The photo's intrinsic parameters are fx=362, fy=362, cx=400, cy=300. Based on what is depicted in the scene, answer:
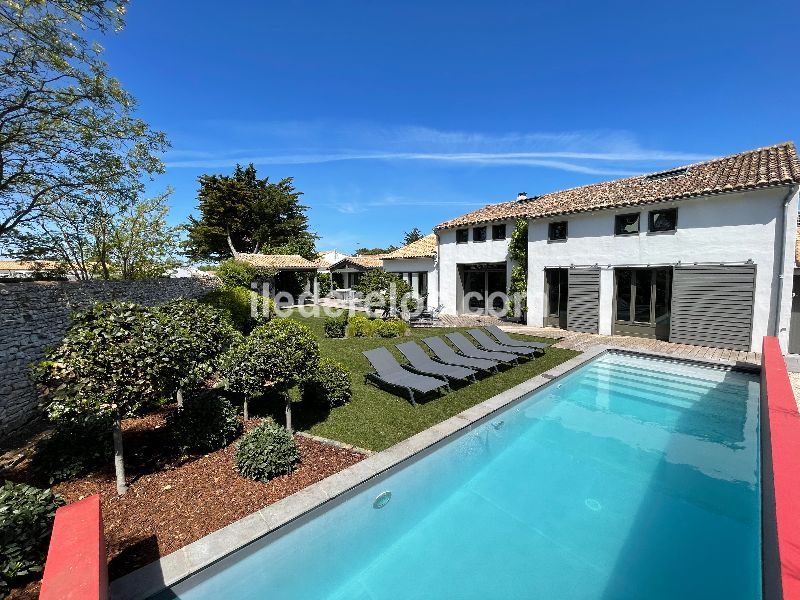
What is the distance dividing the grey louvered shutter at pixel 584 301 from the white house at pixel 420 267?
8990mm

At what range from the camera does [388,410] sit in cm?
759

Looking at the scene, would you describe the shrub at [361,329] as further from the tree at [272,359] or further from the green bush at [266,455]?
the green bush at [266,455]

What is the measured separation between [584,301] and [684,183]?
5.87m

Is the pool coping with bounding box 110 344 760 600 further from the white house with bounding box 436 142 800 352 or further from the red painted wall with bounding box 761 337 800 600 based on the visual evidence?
the white house with bounding box 436 142 800 352

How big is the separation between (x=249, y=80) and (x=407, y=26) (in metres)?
6.86

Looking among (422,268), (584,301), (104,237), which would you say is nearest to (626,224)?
(584,301)

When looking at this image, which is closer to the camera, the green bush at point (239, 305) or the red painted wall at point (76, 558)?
the red painted wall at point (76, 558)

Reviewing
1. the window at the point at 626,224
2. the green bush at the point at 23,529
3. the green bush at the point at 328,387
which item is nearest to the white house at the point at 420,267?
the window at the point at 626,224

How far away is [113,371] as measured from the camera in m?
4.35

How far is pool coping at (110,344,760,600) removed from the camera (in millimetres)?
3238

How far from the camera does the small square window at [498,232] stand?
1998cm

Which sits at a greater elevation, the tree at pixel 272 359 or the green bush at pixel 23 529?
the tree at pixel 272 359

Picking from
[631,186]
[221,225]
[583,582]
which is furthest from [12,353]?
[221,225]

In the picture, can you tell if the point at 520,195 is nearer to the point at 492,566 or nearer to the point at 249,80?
the point at 249,80
